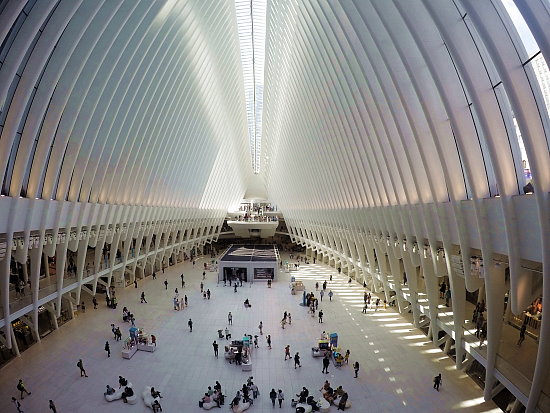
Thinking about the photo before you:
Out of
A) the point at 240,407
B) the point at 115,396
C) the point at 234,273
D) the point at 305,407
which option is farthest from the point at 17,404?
the point at 234,273

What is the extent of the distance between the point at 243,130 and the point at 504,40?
138 feet

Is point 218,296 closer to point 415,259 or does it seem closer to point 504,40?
point 415,259

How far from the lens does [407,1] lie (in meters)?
8.45

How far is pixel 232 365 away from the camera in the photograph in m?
14.6

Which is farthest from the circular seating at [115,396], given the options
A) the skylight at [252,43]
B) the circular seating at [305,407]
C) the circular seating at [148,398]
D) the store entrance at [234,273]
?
the skylight at [252,43]

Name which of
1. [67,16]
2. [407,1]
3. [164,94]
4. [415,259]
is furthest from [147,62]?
[415,259]

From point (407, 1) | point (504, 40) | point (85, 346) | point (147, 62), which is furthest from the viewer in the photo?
point (147, 62)

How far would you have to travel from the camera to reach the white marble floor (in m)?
11.9

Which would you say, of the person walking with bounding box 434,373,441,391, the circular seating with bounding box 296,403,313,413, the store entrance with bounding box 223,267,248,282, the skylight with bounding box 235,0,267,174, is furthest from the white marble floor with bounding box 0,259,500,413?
the skylight with bounding box 235,0,267,174

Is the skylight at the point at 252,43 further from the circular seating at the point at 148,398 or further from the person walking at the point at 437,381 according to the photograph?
the person walking at the point at 437,381

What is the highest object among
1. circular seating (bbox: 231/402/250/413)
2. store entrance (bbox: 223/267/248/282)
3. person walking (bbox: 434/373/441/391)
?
store entrance (bbox: 223/267/248/282)

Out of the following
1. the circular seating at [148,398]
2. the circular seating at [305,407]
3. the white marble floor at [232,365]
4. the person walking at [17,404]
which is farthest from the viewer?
the white marble floor at [232,365]

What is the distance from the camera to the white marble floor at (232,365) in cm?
1185

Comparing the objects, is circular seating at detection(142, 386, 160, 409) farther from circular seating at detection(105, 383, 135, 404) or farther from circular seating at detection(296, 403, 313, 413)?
circular seating at detection(296, 403, 313, 413)
